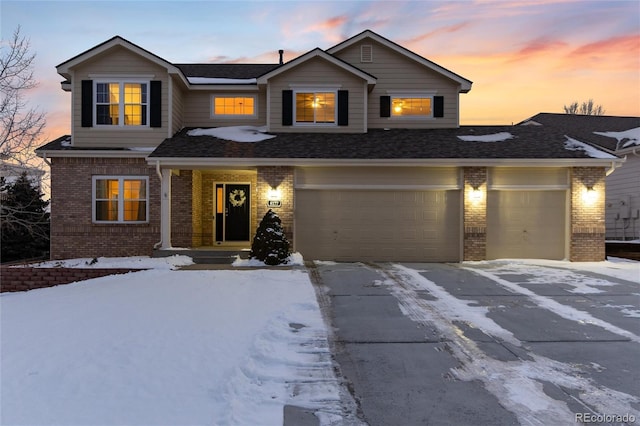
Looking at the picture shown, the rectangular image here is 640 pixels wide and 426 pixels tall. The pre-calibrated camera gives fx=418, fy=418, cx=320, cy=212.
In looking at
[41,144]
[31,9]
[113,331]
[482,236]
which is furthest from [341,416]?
[31,9]

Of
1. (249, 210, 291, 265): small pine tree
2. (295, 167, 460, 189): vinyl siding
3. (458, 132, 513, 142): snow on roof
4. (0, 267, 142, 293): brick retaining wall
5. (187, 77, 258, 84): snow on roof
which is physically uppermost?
(187, 77, 258, 84): snow on roof

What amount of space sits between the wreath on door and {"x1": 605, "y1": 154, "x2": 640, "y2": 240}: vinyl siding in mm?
15693

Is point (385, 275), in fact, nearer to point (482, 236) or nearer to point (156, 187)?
point (482, 236)

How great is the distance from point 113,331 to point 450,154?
10.9 metres

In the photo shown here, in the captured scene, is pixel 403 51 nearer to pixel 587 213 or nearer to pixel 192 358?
pixel 587 213

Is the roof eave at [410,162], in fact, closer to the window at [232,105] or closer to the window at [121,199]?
the window at [121,199]

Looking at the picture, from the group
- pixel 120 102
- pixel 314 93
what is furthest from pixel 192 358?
pixel 120 102

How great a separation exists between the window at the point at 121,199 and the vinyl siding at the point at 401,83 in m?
8.60

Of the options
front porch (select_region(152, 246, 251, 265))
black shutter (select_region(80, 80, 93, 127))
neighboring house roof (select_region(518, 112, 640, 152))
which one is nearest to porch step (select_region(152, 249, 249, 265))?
front porch (select_region(152, 246, 251, 265))

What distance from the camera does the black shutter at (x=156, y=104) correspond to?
14367mm

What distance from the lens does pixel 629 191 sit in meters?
17.5

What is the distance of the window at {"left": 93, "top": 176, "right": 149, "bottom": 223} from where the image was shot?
14.1 meters

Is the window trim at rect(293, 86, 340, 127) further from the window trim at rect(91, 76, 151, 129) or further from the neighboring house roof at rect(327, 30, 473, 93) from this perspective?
the window trim at rect(91, 76, 151, 129)

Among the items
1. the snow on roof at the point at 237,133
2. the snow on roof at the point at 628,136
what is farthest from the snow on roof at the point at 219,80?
the snow on roof at the point at 628,136
